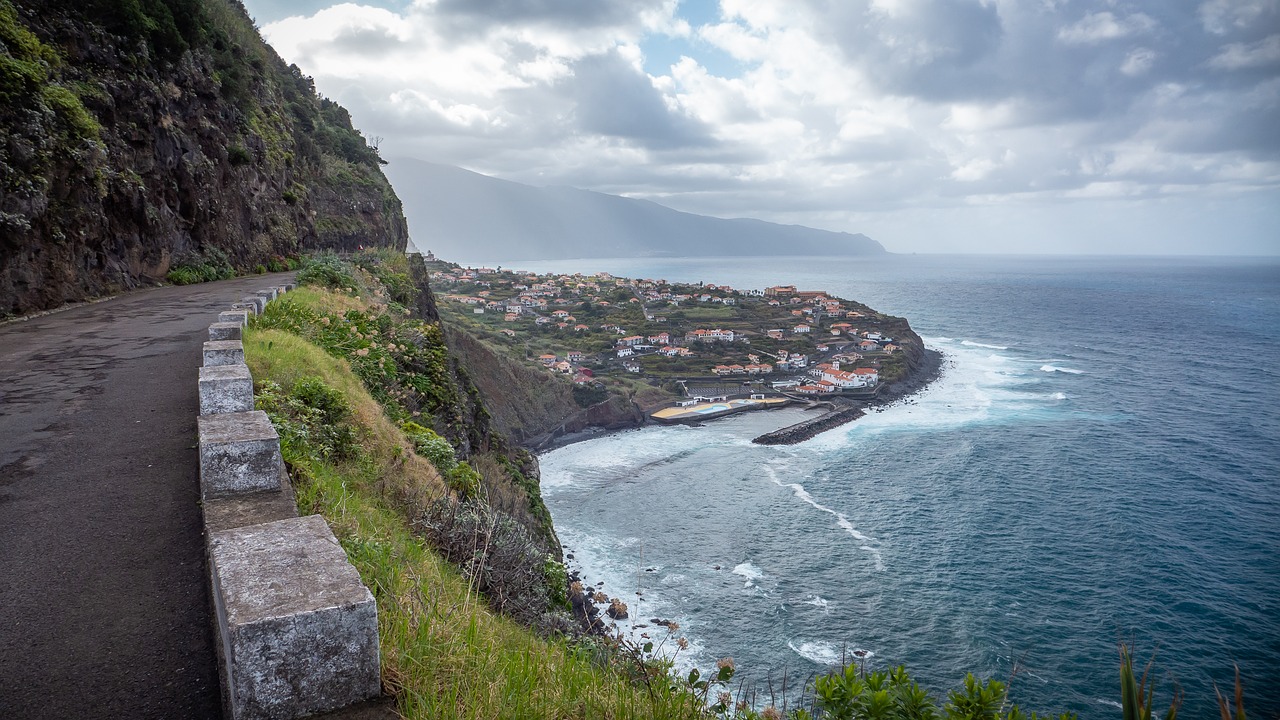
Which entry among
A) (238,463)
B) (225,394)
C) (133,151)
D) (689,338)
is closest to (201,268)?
(133,151)

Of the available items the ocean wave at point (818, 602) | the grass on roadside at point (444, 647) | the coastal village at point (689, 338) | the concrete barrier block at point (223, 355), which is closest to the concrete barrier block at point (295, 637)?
the grass on roadside at point (444, 647)

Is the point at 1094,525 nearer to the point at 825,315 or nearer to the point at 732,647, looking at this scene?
the point at 732,647

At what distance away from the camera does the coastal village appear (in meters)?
68.8

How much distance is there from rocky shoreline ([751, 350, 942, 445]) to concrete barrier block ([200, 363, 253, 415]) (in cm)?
4797

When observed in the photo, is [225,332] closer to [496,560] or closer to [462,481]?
[462,481]

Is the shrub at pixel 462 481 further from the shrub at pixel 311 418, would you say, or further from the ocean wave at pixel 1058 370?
the ocean wave at pixel 1058 370

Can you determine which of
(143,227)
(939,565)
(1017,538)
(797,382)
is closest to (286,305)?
(143,227)

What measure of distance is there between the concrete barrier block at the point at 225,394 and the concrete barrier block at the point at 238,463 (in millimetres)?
1336

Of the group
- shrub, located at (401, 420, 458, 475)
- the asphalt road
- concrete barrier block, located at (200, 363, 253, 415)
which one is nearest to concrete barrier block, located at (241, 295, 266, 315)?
the asphalt road

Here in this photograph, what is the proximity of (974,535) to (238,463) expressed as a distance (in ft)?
115

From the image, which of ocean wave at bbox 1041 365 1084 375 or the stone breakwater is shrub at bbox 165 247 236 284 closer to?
the stone breakwater

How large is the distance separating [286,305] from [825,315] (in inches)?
3895

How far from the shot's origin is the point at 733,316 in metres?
106

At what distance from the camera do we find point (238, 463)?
14.1 ft
